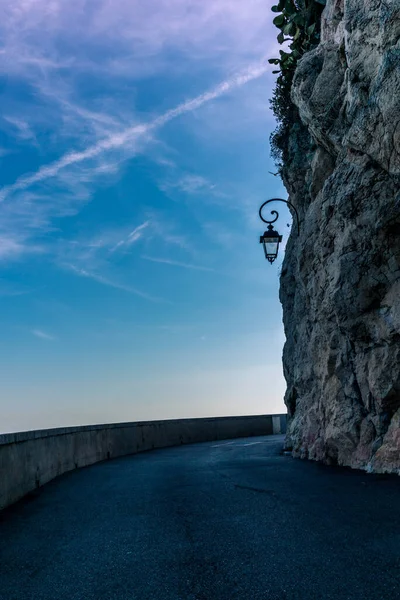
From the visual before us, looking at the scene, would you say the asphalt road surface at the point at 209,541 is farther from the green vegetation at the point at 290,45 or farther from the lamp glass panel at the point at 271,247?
the green vegetation at the point at 290,45

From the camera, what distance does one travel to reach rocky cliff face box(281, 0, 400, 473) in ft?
37.1

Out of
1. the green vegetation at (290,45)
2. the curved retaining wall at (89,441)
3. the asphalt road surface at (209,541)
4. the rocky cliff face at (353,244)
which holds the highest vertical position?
the green vegetation at (290,45)

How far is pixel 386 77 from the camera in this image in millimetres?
11047

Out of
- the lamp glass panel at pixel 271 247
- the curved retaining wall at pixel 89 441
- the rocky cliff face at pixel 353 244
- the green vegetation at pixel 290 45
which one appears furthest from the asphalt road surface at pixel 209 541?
the green vegetation at pixel 290 45

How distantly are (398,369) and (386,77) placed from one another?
5.80m

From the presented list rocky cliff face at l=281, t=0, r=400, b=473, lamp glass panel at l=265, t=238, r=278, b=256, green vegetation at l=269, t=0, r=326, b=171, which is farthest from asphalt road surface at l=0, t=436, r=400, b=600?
green vegetation at l=269, t=0, r=326, b=171

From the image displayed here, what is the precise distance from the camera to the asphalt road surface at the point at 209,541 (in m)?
3.98

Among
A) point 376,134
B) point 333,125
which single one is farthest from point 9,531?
point 333,125

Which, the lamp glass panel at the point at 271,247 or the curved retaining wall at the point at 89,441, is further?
the lamp glass panel at the point at 271,247

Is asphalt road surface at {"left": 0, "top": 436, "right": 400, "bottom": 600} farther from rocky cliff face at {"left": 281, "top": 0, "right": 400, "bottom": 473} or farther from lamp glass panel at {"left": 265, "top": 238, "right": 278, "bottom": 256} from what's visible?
lamp glass panel at {"left": 265, "top": 238, "right": 278, "bottom": 256}

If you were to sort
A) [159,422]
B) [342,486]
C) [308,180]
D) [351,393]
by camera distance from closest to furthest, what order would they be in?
[342,486], [351,393], [308,180], [159,422]

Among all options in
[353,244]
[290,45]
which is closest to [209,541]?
[353,244]

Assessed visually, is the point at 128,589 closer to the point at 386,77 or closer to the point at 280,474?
the point at 280,474

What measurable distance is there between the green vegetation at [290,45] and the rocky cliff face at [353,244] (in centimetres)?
183
